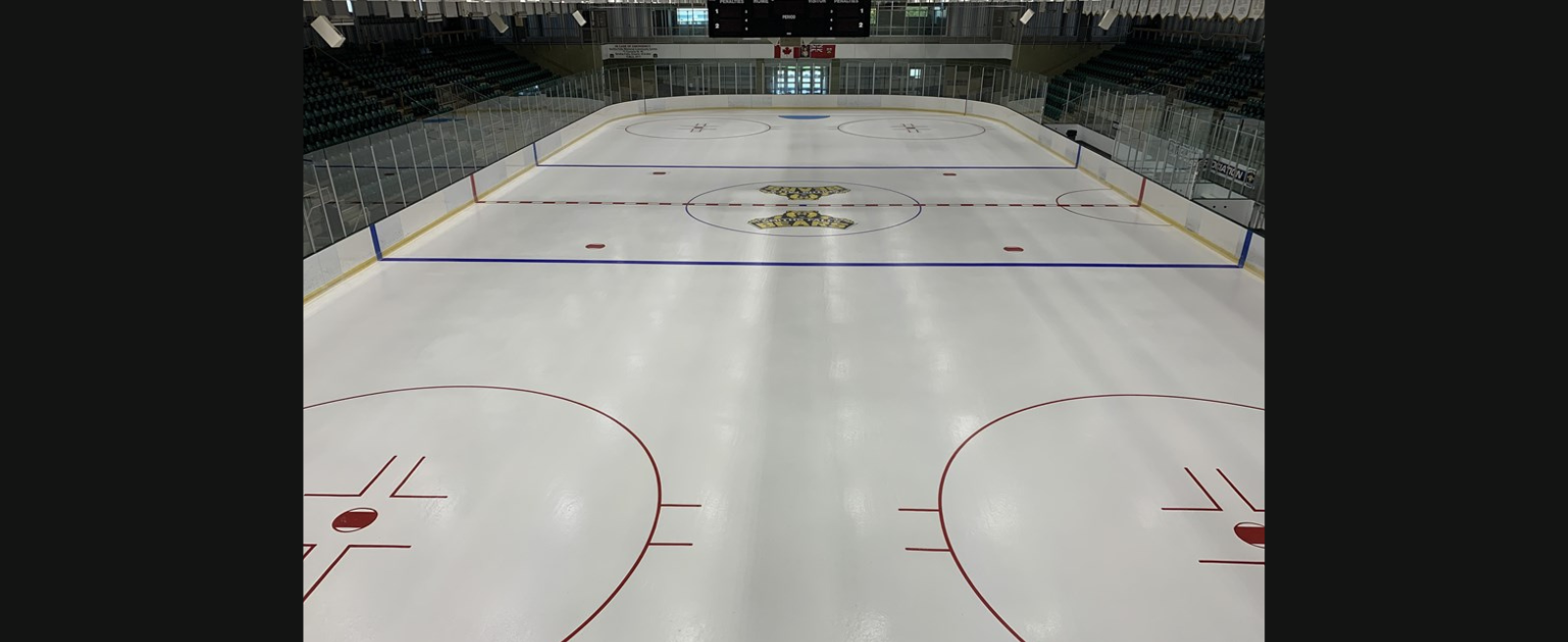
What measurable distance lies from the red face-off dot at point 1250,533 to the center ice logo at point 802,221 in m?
6.44

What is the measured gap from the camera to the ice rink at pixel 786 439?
3447 mm

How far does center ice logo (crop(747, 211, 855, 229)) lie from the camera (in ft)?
32.3

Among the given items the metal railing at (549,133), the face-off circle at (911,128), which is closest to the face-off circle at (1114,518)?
the metal railing at (549,133)

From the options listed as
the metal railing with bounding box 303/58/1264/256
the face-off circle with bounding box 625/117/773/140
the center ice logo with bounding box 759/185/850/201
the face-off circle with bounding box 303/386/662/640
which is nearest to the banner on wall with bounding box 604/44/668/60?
the metal railing with bounding box 303/58/1264/256

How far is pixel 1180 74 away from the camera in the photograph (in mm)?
20328

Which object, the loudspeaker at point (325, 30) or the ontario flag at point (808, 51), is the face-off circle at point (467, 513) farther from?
the ontario flag at point (808, 51)

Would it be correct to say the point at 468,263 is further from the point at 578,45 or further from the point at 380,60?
the point at 578,45

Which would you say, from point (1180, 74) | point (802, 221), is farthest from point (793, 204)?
point (1180, 74)

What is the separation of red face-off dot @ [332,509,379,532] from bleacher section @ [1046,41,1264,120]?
14509 mm

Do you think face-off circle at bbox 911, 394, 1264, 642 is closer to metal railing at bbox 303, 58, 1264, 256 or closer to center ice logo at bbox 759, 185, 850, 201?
metal railing at bbox 303, 58, 1264, 256

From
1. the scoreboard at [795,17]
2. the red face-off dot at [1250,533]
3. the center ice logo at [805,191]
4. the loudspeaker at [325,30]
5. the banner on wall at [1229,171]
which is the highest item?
the scoreboard at [795,17]

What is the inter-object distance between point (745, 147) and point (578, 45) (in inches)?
512

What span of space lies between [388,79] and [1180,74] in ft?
66.7

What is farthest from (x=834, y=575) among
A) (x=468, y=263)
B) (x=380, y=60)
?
(x=380, y=60)
